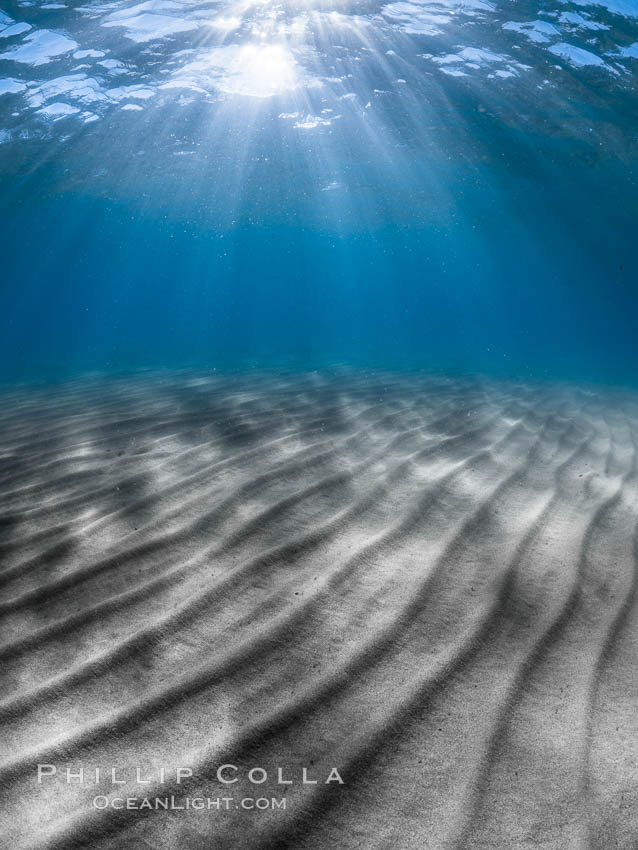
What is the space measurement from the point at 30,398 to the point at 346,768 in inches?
362

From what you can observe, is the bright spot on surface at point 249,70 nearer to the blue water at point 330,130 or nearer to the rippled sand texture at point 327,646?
the blue water at point 330,130

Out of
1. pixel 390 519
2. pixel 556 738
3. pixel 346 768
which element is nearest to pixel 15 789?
pixel 346 768

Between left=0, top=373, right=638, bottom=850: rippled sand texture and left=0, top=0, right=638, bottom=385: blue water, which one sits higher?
left=0, top=0, right=638, bottom=385: blue water

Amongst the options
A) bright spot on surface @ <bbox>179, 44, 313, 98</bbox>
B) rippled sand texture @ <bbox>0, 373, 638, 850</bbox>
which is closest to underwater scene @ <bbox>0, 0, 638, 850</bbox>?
rippled sand texture @ <bbox>0, 373, 638, 850</bbox>

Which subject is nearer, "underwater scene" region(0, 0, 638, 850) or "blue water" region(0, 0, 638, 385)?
"underwater scene" region(0, 0, 638, 850)

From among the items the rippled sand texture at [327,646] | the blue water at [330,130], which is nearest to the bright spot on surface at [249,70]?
the blue water at [330,130]

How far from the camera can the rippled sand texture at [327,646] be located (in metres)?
1.26

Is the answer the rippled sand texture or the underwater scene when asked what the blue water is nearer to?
the underwater scene

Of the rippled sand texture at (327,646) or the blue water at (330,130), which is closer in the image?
the rippled sand texture at (327,646)

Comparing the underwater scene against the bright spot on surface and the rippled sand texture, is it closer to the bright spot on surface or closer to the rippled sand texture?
the rippled sand texture

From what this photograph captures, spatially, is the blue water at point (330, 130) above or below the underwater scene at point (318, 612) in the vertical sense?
above

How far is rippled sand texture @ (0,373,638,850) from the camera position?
4.15 ft

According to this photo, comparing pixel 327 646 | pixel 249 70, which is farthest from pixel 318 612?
pixel 249 70

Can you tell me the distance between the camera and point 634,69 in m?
13.5
